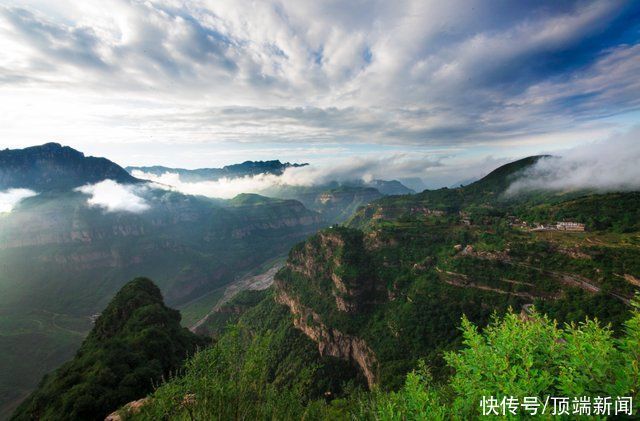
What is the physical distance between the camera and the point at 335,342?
114938 millimetres

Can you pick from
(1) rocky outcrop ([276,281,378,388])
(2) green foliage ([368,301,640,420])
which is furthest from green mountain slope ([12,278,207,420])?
(1) rocky outcrop ([276,281,378,388])

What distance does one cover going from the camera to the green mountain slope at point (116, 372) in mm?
41125

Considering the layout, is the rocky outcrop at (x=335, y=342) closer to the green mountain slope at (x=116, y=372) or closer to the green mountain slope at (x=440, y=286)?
the green mountain slope at (x=440, y=286)

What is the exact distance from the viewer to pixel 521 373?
1182cm

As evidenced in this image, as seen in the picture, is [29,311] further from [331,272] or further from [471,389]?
[471,389]

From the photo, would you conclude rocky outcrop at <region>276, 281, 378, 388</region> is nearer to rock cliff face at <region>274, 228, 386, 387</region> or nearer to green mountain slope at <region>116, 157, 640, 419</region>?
rock cliff face at <region>274, 228, 386, 387</region>

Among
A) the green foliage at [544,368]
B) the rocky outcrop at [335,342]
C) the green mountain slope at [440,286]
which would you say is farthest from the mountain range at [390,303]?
the green foliage at [544,368]

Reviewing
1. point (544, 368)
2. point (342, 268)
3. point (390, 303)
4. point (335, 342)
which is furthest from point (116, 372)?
point (342, 268)

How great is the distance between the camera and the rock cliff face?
112m

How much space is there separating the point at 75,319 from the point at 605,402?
27204cm

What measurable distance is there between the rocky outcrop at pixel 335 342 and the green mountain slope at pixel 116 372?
56.7 metres

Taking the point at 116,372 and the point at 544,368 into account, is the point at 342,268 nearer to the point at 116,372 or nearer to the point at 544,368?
the point at 116,372

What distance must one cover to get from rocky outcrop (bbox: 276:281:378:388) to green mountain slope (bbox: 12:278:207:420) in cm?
5669

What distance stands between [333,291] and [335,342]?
23.4 meters
